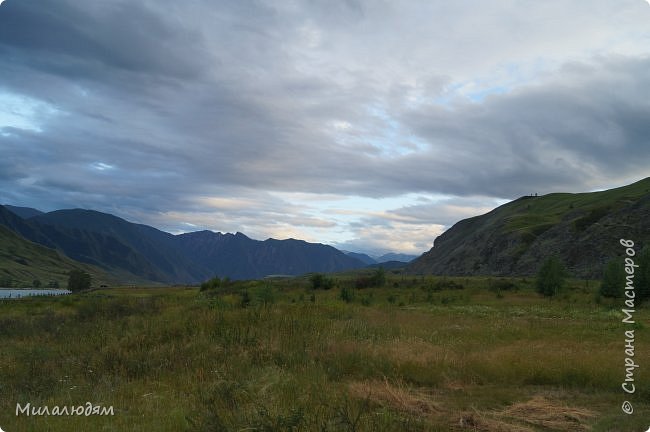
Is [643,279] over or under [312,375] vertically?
over

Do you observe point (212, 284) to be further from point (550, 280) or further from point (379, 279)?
point (550, 280)

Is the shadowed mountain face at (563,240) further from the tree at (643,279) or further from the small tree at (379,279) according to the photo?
the small tree at (379,279)

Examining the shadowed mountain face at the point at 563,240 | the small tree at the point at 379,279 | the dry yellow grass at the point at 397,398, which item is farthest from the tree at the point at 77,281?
the dry yellow grass at the point at 397,398

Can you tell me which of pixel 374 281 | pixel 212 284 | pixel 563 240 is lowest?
pixel 212 284

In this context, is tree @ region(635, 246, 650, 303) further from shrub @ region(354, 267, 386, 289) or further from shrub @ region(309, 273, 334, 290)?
shrub @ region(309, 273, 334, 290)

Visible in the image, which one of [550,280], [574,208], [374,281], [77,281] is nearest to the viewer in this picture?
[550,280]

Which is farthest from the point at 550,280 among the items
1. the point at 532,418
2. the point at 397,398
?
the point at 397,398

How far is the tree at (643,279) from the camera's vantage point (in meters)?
36.8

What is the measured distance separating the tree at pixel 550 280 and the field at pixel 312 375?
2496cm

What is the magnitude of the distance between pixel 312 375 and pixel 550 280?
39853 mm

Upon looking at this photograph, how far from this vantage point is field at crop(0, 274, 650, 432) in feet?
26.9

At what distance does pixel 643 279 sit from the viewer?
122ft

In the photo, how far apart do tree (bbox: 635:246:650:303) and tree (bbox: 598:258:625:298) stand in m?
1.23

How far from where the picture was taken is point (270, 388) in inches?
386
